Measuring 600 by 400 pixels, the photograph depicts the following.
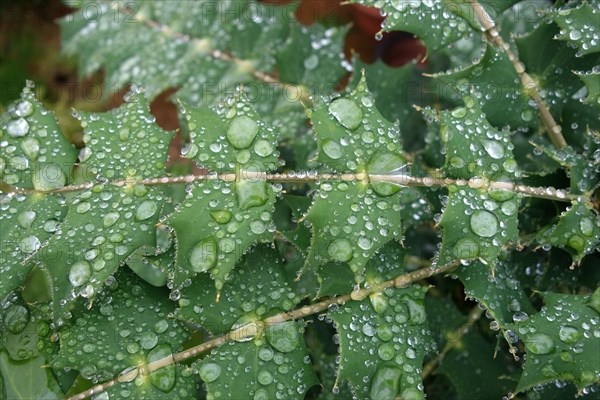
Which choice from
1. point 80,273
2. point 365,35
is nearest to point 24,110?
point 80,273

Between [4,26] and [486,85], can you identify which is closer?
[486,85]

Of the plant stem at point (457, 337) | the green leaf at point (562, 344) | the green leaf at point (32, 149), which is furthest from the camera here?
the plant stem at point (457, 337)

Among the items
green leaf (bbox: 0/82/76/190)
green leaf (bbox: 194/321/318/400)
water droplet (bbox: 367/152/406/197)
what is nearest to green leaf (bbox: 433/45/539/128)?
water droplet (bbox: 367/152/406/197)

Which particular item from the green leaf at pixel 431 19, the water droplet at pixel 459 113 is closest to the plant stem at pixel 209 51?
the green leaf at pixel 431 19

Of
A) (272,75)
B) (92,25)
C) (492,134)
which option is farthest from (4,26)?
(492,134)

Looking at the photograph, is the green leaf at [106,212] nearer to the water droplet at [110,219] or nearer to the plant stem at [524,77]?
the water droplet at [110,219]

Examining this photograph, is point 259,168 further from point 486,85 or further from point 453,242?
point 486,85
